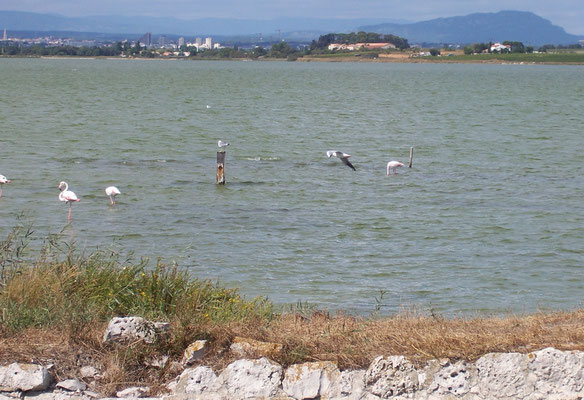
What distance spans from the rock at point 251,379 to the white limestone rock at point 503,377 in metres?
1.47

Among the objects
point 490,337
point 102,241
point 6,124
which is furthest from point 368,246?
point 6,124

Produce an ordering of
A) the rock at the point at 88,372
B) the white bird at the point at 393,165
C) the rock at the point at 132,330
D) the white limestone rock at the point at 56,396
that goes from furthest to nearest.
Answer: the white bird at the point at 393,165 < the rock at the point at 132,330 < the rock at the point at 88,372 < the white limestone rock at the point at 56,396

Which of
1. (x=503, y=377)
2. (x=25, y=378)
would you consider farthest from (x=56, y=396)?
(x=503, y=377)

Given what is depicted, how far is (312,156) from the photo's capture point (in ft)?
102

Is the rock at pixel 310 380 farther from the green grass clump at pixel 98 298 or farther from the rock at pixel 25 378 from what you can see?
the rock at pixel 25 378

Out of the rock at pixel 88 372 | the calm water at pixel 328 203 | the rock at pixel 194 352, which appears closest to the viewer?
the rock at pixel 88 372

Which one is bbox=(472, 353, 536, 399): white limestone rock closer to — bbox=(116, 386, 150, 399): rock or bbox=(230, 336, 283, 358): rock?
bbox=(230, 336, 283, 358): rock

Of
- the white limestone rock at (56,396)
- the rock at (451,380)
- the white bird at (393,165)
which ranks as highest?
the rock at (451,380)

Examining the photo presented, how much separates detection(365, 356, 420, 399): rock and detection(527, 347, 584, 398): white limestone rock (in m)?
0.89

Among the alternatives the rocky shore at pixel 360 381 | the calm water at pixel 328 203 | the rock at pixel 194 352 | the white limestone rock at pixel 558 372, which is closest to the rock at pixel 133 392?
the rocky shore at pixel 360 381

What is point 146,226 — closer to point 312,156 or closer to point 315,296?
point 315,296

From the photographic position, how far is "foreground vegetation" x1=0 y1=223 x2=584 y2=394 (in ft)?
21.2

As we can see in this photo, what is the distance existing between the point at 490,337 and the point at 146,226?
11991mm

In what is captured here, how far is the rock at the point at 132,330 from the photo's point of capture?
21.7ft
